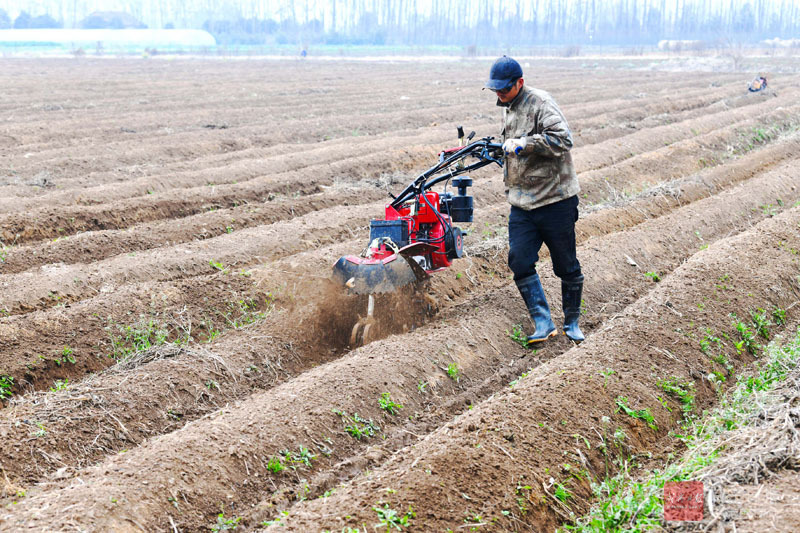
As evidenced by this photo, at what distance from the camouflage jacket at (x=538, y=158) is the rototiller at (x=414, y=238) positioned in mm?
315

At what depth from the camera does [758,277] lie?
7.17 m

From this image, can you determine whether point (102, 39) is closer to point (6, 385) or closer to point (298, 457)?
point (6, 385)

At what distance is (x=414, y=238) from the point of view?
257 inches

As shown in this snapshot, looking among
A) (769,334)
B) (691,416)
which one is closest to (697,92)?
(769,334)

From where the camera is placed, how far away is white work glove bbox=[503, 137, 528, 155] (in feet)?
18.0

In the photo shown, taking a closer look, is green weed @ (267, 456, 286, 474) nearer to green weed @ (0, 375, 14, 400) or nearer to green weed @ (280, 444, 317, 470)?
green weed @ (280, 444, 317, 470)

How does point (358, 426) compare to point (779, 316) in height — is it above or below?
below

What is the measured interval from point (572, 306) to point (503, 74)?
73.0 inches

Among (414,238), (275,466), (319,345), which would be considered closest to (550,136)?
(414,238)

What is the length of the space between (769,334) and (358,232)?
4691 millimetres

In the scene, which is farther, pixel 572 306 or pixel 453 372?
pixel 572 306

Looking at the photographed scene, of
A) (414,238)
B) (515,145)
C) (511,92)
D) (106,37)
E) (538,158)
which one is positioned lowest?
(414,238)

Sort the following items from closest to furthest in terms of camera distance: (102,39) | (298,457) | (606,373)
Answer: (298,457)
(606,373)
(102,39)

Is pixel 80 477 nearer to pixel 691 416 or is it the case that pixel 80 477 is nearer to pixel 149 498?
pixel 149 498
